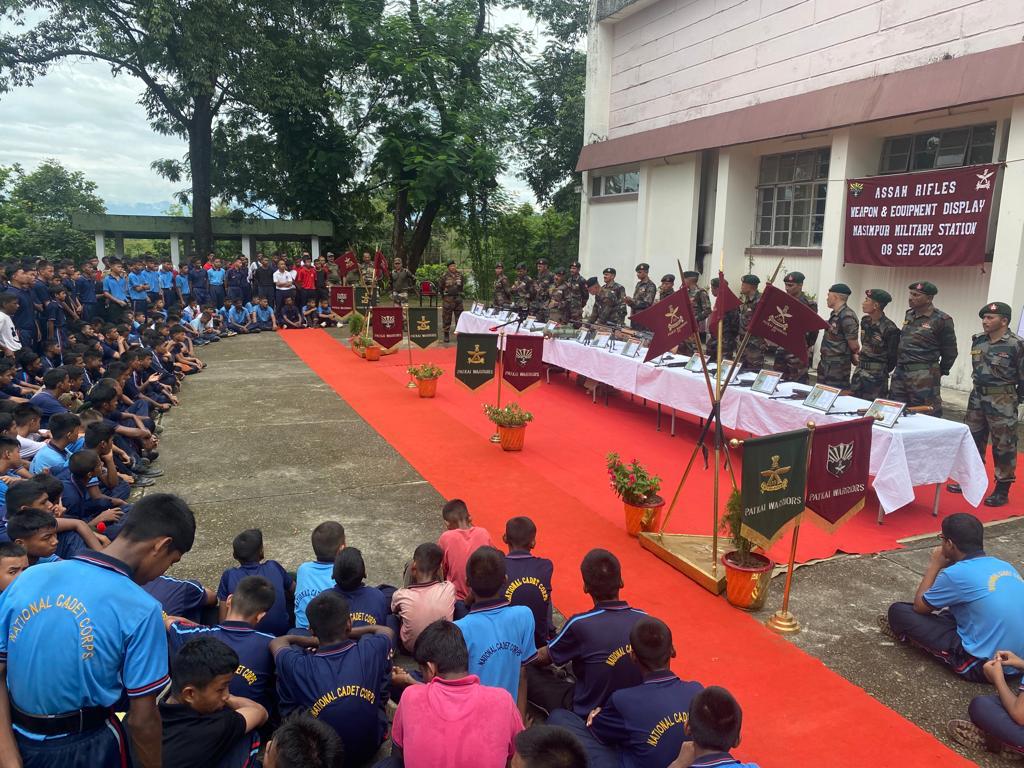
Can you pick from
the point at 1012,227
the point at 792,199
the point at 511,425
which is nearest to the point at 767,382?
the point at 511,425

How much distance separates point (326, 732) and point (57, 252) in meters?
30.5

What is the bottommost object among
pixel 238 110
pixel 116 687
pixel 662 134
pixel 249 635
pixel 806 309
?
pixel 249 635

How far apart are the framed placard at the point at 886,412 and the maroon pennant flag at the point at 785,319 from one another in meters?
1.34

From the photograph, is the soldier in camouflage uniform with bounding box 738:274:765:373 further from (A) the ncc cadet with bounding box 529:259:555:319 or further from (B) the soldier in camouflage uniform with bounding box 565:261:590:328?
(A) the ncc cadet with bounding box 529:259:555:319

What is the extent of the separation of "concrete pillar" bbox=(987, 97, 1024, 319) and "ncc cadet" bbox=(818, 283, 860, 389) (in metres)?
3.20

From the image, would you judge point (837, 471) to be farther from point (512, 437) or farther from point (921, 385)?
point (512, 437)

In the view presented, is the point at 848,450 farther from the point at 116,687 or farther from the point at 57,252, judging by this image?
the point at 57,252

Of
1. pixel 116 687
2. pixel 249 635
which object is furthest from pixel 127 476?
pixel 116 687

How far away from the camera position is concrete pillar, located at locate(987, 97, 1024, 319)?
9.34 meters

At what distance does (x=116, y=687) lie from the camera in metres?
2.26

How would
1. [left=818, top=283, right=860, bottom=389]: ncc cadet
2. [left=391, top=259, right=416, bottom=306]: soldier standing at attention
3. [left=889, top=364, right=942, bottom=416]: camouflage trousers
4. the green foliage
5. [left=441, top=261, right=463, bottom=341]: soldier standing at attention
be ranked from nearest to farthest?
1. [left=889, top=364, right=942, bottom=416]: camouflage trousers
2. [left=818, top=283, right=860, bottom=389]: ncc cadet
3. [left=441, top=261, right=463, bottom=341]: soldier standing at attention
4. [left=391, top=259, right=416, bottom=306]: soldier standing at attention
5. the green foliage

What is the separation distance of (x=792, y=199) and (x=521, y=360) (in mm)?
8127

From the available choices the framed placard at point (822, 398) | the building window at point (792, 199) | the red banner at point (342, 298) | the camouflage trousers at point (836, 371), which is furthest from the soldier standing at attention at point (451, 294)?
the framed placard at point (822, 398)

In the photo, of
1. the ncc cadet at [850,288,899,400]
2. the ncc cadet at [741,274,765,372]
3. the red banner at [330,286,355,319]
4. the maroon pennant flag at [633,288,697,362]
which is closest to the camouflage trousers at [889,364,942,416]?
the ncc cadet at [850,288,899,400]
